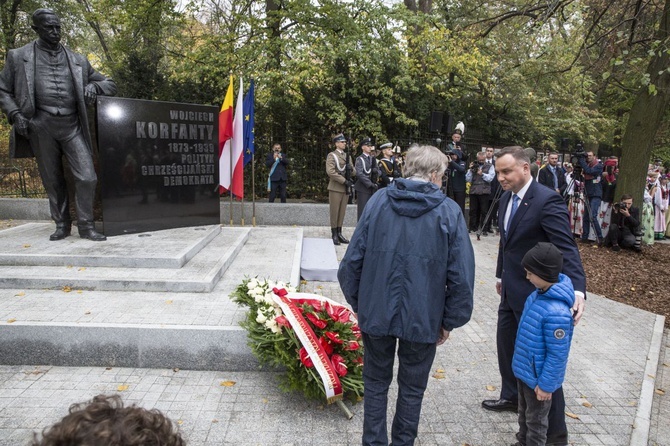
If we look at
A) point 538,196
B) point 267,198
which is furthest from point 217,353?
point 267,198

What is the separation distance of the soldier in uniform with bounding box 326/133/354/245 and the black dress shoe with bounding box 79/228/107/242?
14.0 feet

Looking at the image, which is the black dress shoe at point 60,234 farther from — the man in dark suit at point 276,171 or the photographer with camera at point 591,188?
the photographer with camera at point 591,188

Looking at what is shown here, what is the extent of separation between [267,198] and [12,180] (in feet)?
20.1

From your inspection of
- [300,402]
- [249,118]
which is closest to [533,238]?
[300,402]

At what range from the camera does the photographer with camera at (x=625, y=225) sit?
10.1 metres

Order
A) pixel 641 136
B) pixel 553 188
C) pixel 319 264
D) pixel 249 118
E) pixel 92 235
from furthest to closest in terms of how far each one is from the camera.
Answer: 1. pixel 553 188
2. pixel 641 136
3. pixel 249 118
4. pixel 319 264
5. pixel 92 235

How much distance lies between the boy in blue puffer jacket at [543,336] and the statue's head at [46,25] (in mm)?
5974

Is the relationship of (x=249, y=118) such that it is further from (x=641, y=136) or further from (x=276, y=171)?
(x=641, y=136)

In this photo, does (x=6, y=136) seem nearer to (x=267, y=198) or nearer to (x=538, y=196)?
(x=267, y=198)

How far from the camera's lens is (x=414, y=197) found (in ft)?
8.73

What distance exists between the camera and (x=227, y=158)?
30.6 ft

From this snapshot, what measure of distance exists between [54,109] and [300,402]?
189 inches

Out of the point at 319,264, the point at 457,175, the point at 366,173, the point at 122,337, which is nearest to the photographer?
the point at 122,337

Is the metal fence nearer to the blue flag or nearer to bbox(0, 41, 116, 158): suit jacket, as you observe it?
the blue flag
